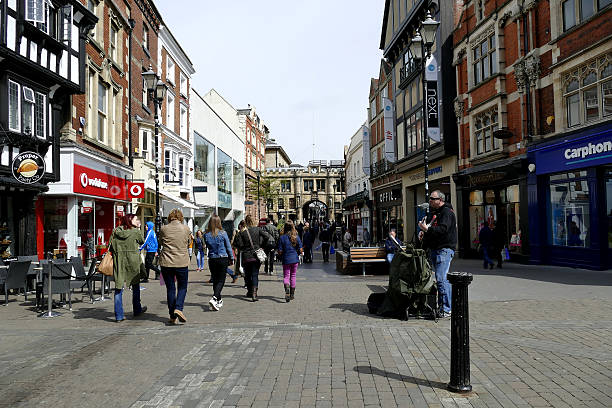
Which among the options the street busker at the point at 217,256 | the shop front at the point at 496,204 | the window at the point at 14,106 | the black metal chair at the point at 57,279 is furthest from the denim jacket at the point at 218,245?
the shop front at the point at 496,204

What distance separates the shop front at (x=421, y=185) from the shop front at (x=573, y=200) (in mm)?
5859

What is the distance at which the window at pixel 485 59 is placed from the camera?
19.2 m

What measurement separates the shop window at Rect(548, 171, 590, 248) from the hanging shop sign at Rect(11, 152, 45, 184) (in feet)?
51.7

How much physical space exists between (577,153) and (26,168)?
51.2ft

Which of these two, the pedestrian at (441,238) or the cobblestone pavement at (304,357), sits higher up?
the pedestrian at (441,238)

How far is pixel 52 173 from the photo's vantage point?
46.1ft

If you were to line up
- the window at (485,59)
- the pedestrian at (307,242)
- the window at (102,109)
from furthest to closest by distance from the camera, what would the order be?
1. the pedestrian at (307,242)
2. the window at (485,59)
3. the window at (102,109)

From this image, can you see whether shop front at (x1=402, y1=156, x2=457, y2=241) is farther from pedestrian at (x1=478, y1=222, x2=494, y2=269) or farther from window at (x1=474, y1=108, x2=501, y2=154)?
pedestrian at (x1=478, y1=222, x2=494, y2=269)

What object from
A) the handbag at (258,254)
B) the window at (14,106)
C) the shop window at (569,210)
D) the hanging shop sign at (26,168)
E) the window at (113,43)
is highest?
the window at (113,43)

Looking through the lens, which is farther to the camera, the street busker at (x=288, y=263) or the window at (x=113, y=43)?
the window at (x=113, y=43)

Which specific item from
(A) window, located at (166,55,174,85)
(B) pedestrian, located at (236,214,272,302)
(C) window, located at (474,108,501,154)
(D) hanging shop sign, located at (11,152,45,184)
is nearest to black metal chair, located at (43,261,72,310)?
(B) pedestrian, located at (236,214,272,302)

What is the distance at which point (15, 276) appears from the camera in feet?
Answer: 31.4

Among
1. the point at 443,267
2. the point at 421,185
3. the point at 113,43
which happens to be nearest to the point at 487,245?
the point at 443,267

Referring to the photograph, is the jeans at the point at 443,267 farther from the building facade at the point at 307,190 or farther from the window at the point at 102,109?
the building facade at the point at 307,190
